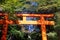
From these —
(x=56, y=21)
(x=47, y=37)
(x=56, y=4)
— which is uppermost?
(x=56, y=4)

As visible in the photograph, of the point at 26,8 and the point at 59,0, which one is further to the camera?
the point at 26,8

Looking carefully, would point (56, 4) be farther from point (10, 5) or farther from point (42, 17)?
point (10, 5)

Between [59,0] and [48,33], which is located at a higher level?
[59,0]

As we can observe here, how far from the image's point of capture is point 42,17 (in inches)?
316

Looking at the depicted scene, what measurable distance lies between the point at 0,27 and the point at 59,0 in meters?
2.62

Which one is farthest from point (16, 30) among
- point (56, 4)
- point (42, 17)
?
point (56, 4)

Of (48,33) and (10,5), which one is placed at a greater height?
(10,5)

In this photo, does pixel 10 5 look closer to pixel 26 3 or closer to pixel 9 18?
pixel 9 18

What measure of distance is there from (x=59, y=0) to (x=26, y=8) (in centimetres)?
141

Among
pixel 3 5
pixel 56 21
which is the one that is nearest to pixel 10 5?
pixel 3 5

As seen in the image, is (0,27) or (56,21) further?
(0,27)

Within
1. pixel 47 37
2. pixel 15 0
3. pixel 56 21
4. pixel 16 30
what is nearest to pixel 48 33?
pixel 47 37

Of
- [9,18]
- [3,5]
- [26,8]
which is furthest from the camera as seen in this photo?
[26,8]

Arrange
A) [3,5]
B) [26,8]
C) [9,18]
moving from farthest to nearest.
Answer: [26,8] → [9,18] → [3,5]
